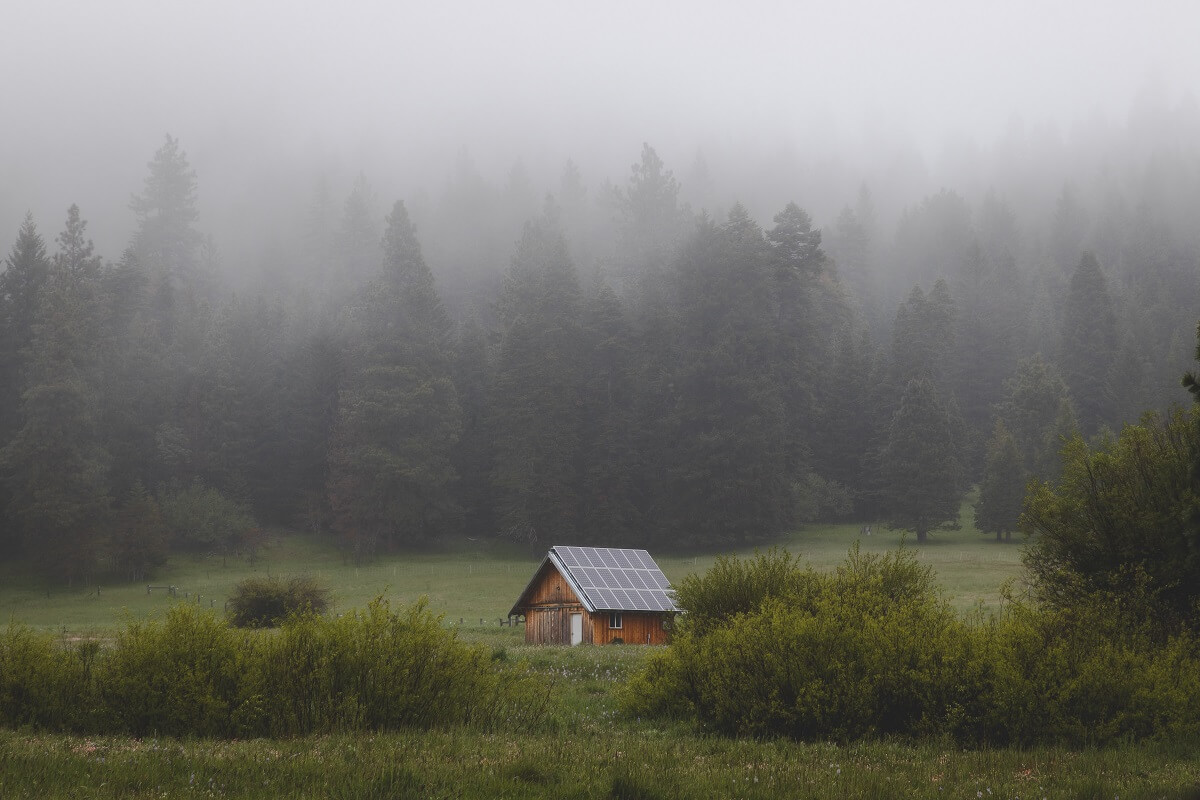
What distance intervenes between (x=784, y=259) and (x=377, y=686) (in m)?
86.3

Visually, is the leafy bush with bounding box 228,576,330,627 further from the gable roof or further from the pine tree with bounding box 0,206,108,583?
the pine tree with bounding box 0,206,108,583

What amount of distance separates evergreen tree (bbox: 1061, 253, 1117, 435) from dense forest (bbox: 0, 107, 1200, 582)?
0.25 metres

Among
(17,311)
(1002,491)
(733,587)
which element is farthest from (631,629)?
(17,311)

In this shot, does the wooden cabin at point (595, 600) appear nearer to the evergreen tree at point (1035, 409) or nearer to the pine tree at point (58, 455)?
the pine tree at point (58, 455)

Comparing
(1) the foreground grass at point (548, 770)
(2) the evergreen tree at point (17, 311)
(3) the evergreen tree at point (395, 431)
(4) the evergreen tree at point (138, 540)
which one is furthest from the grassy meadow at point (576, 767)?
(2) the evergreen tree at point (17, 311)

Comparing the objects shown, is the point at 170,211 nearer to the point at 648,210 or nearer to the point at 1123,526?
the point at 648,210

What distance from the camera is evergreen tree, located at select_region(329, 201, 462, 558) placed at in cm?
7812

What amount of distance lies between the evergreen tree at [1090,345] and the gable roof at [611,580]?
66.0m

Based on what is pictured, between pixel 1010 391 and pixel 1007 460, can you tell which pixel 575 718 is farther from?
pixel 1010 391

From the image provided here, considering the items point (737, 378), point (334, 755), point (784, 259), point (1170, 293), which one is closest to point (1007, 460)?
point (737, 378)

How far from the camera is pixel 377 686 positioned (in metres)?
13.9

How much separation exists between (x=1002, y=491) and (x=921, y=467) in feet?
20.0

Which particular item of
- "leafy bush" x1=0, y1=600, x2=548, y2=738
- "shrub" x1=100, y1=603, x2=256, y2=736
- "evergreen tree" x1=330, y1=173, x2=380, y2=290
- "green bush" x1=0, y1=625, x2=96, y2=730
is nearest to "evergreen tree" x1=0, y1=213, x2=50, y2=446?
"evergreen tree" x1=330, y1=173, x2=380, y2=290

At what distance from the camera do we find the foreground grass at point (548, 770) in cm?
955
